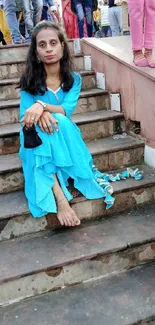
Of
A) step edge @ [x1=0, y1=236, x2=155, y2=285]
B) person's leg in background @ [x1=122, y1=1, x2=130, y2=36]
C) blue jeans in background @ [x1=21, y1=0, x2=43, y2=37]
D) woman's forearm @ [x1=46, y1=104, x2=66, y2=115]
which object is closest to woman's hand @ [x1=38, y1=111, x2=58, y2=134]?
woman's forearm @ [x1=46, y1=104, x2=66, y2=115]

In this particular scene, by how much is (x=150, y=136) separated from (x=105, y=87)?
0.88 metres

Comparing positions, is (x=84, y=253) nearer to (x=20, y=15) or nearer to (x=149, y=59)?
(x=149, y=59)

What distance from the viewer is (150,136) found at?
9.54ft

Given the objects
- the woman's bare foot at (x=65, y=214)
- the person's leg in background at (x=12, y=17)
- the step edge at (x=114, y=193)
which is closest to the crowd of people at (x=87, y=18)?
the person's leg in background at (x=12, y=17)

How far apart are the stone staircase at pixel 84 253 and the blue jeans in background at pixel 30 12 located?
7.51 ft

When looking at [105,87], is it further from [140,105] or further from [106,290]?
[106,290]

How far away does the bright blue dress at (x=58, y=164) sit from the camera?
222 cm

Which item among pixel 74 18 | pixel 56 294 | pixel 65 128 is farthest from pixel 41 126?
pixel 74 18

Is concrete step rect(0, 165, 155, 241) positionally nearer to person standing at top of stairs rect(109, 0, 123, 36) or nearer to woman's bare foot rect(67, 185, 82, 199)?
woman's bare foot rect(67, 185, 82, 199)

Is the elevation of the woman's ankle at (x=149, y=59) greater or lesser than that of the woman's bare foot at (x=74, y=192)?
greater

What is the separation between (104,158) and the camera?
9.31 feet

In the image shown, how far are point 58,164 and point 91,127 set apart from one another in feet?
3.14

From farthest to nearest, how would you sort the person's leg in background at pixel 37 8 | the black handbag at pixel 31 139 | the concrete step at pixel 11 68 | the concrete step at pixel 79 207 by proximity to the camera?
the person's leg in background at pixel 37 8
the concrete step at pixel 11 68
the concrete step at pixel 79 207
the black handbag at pixel 31 139

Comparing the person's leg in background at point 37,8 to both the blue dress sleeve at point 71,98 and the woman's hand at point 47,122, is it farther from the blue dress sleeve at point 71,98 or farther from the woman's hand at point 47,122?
the woman's hand at point 47,122
